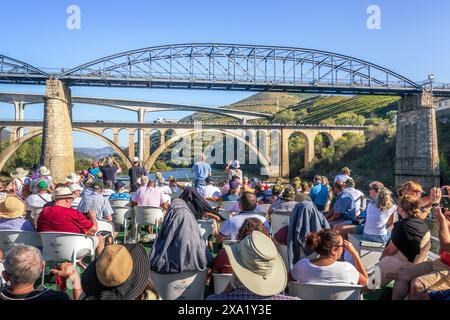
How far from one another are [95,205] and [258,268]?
329cm

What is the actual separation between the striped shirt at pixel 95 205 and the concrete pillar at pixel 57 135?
80.0ft

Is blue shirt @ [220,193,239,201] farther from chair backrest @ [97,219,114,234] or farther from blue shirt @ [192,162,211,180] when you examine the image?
chair backrest @ [97,219,114,234]

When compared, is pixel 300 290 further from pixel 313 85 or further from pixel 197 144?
pixel 197 144

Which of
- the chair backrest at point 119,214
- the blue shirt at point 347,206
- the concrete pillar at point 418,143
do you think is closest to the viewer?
the blue shirt at point 347,206

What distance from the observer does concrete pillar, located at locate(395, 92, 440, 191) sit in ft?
103

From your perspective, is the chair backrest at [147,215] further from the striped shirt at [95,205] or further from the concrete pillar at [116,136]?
the concrete pillar at [116,136]

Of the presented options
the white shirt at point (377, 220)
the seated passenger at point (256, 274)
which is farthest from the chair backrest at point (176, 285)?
the white shirt at point (377, 220)

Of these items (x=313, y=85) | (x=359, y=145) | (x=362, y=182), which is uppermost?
(x=313, y=85)

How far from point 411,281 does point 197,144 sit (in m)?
65.7

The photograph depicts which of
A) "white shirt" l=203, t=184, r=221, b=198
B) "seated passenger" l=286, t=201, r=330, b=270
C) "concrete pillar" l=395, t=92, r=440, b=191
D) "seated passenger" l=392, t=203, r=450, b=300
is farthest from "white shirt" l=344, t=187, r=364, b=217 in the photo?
"concrete pillar" l=395, t=92, r=440, b=191

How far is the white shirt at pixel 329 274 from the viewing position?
2605mm

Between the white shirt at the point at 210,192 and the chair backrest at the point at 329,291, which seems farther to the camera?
the white shirt at the point at 210,192

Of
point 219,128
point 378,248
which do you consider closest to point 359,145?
point 219,128
